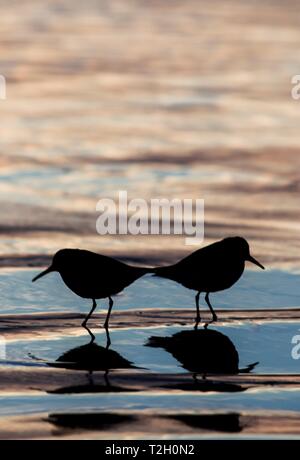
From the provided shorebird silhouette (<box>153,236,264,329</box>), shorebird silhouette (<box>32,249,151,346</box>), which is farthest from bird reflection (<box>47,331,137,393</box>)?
shorebird silhouette (<box>153,236,264,329</box>)

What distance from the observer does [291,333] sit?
9203 millimetres

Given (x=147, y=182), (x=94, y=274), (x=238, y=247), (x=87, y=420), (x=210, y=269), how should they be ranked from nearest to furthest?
(x=87, y=420) < (x=94, y=274) < (x=210, y=269) < (x=238, y=247) < (x=147, y=182)

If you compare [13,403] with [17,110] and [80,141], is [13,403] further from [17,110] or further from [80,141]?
[17,110]

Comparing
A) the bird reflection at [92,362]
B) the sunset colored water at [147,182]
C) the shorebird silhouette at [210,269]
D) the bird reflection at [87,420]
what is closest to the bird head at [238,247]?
the shorebird silhouette at [210,269]

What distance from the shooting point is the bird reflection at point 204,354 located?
799 cm

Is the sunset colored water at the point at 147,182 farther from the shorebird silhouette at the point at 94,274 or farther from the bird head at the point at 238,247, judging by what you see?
the bird head at the point at 238,247

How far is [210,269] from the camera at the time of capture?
9836 mm

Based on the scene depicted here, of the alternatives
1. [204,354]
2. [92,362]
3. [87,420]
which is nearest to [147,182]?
[204,354]

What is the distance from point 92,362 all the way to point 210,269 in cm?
164

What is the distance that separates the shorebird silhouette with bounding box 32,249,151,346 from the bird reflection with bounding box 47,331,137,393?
0.74 metres

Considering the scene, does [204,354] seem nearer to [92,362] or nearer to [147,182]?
[92,362]

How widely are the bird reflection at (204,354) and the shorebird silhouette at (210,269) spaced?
1.76ft

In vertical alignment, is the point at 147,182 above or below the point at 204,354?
above

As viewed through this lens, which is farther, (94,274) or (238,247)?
(238,247)
